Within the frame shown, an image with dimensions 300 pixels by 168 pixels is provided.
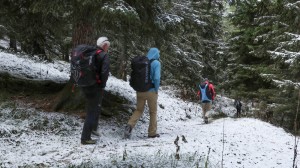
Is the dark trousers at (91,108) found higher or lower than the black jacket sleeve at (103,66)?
lower

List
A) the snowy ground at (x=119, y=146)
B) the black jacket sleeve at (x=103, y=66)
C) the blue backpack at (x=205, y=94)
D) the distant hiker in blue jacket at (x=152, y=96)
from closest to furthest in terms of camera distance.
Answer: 1. the snowy ground at (x=119, y=146)
2. the black jacket sleeve at (x=103, y=66)
3. the distant hiker in blue jacket at (x=152, y=96)
4. the blue backpack at (x=205, y=94)

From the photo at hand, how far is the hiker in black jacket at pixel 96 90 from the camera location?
22.0 feet

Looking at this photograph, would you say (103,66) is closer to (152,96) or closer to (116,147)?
(116,147)

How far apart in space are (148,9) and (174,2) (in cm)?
97

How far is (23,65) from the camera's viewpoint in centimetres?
1374

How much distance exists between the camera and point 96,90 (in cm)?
688

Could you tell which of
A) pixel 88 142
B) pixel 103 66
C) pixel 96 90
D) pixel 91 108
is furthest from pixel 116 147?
pixel 103 66

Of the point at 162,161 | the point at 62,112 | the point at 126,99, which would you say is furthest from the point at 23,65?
the point at 162,161

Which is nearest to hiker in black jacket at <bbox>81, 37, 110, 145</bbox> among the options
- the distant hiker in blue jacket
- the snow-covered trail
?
the snow-covered trail

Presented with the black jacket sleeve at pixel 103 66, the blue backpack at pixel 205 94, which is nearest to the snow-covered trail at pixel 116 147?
the black jacket sleeve at pixel 103 66

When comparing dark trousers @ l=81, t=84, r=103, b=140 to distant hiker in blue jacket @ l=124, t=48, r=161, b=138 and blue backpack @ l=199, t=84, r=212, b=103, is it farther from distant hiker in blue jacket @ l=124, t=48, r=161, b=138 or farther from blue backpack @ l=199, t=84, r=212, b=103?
blue backpack @ l=199, t=84, r=212, b=103

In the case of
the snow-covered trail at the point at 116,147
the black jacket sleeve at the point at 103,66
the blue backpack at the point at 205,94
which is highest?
the black jacket sleeve at the point at 103,66

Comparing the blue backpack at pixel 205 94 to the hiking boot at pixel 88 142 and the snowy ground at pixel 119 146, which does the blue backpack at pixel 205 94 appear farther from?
the hiking boot at pixel 88 142

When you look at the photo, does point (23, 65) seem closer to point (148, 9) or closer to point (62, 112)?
point (62, 112)
